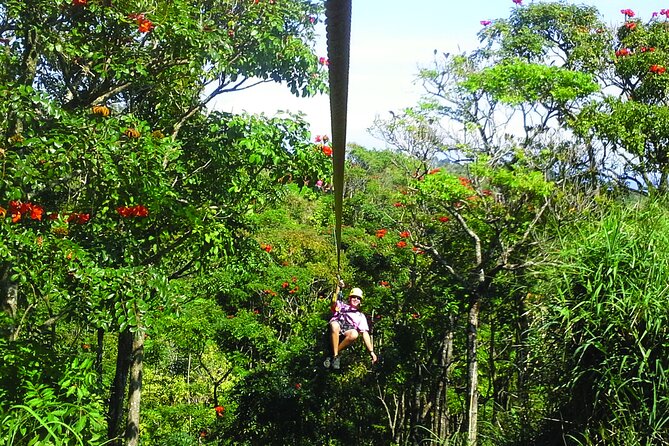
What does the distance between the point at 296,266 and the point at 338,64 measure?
56.8 ft

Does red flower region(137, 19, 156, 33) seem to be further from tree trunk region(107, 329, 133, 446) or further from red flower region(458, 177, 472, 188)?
red flower region(458, 177, 472, 188)

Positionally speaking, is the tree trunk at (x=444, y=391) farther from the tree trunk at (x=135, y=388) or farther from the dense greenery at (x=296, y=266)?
the tree trunk at (x=135, y=388)

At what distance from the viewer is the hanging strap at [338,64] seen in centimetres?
29

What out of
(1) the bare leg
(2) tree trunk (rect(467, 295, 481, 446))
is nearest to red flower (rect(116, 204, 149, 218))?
(1) the bare leg

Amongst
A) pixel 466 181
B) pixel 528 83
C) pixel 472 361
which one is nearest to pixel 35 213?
pixel 466 181

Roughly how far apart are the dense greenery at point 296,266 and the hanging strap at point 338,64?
3070mm

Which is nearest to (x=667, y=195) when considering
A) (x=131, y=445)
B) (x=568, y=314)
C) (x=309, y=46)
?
(x=568, y=314)

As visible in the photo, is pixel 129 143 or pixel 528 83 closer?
pixel 129 143

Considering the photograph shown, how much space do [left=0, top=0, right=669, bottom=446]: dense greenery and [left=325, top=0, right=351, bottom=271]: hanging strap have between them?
10.1 ft

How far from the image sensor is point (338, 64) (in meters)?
0.32

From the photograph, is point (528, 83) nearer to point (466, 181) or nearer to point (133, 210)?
point (466, 181)

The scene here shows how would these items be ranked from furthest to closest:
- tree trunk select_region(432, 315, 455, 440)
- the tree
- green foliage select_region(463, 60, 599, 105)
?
tree trunk select_region(432, 315, 455, 440)
green foliage select_region(463, 60, 599, 105)
the tree

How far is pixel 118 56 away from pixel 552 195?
21.6 feet

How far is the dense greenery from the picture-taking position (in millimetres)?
4039
